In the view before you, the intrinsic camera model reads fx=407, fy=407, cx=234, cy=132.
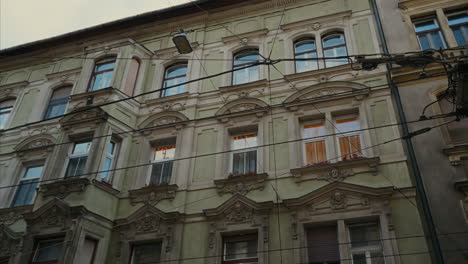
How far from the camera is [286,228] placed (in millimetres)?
10406

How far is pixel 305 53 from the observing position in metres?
14.0

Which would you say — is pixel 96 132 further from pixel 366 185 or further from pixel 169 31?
pixel 366 185

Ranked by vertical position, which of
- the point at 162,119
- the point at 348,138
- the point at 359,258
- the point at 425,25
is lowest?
the point at 359,258

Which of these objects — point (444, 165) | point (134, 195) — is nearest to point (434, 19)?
point (444, 165)

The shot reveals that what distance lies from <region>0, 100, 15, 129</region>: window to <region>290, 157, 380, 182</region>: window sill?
13.1 metres

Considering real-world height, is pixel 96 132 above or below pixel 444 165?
above

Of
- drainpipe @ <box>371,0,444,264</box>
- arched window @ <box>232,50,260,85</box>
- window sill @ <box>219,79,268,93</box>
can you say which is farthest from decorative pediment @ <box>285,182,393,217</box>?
arched window @ <box>232,50,260,85</box>

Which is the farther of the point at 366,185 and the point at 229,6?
the point at 229,6

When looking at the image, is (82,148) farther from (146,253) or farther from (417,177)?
(417,177)

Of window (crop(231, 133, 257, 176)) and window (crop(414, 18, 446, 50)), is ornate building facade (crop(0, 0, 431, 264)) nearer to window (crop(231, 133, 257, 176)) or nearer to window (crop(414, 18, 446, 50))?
window (crop(231, 133, 257, 176))

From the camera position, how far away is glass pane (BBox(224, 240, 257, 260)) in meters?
10.6

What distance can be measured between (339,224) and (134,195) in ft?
20.2

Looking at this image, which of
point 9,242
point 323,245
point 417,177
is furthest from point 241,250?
point 9,242

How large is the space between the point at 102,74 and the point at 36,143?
Answer: 359 centimetres
